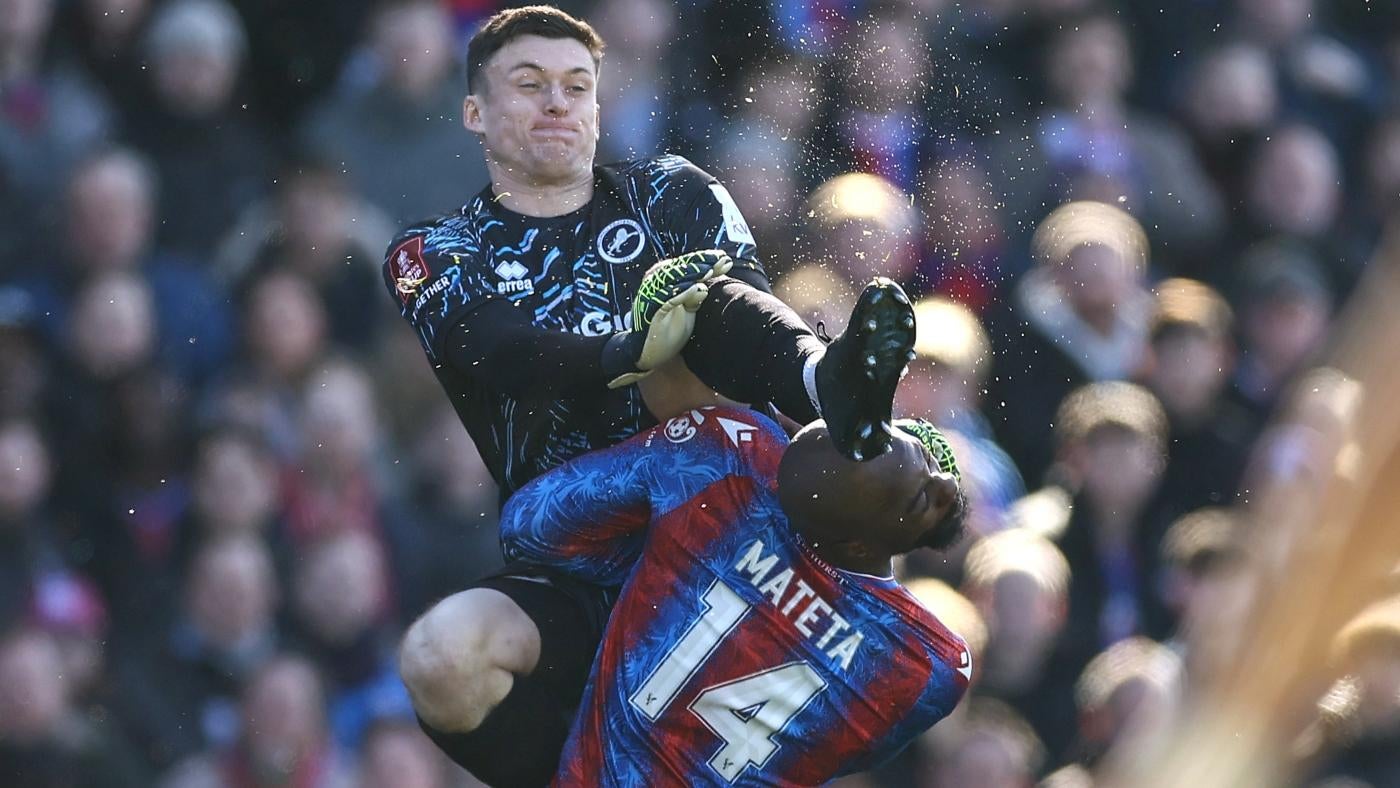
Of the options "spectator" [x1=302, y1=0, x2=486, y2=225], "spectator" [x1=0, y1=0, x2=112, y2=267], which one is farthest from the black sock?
"spectator" [x1=0, y1=0, x2=112, y2=267]

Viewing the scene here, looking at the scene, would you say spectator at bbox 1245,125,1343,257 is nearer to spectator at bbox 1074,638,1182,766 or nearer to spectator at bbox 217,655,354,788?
spectator at bbox 1074,638,1182,766

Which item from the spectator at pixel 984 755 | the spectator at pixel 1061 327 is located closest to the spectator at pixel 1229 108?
the spectator at pixel 1061 327

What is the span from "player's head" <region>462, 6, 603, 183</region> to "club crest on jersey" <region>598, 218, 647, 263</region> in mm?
145

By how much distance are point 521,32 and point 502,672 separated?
1.31m

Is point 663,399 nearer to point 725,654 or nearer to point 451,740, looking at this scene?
point 725,654

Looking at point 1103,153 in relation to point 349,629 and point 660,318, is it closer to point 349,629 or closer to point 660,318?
point 349,629

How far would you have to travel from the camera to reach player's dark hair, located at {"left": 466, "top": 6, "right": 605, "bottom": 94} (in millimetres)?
4648

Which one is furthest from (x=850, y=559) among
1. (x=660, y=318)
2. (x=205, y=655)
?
(x=205, y=655)

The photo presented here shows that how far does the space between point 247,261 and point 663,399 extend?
259cm

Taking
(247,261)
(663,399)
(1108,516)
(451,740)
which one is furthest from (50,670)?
(1108,516)

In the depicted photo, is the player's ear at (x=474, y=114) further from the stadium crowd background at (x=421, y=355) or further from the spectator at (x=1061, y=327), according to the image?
the spectator at (x=1061, y=327)

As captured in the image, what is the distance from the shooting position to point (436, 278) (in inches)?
179

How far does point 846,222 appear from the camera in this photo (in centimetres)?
683

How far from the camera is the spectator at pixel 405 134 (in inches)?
267
